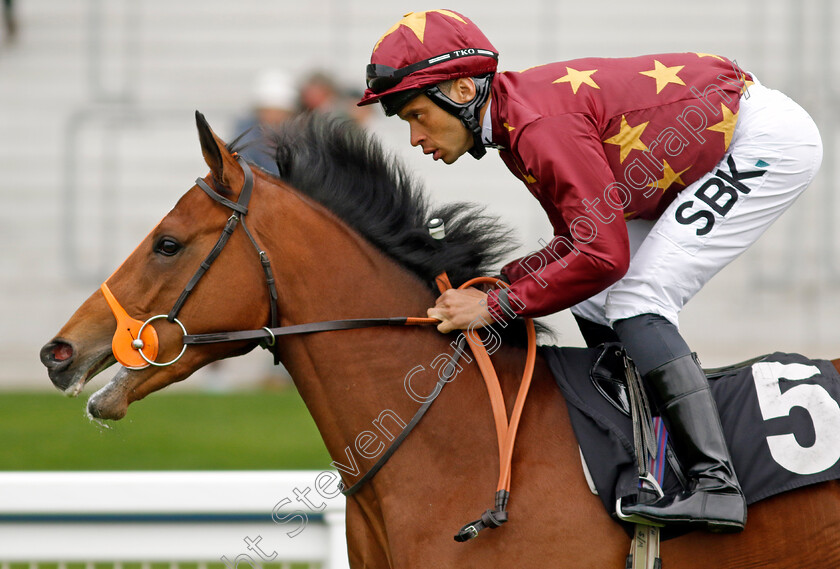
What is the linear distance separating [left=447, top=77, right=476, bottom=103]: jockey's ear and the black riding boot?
2.95 ft

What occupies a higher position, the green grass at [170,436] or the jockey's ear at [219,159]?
the jockey's ear at [219,159]

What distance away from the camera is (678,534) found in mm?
2445

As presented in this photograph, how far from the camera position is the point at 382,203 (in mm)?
2809

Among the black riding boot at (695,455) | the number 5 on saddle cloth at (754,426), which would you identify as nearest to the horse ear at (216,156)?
the number 5 on saddle cloth at (754,426)

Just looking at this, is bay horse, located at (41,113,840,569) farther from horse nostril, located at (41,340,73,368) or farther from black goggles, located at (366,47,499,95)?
black goggles, located at (366,47,499,95)

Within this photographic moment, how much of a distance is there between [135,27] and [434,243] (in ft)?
22.0

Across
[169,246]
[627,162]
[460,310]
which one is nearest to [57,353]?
[169,246]

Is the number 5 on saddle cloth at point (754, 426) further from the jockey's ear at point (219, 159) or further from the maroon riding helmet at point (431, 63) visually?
the jockey's ear at point (219, 159)

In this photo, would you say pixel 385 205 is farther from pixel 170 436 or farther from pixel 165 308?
pixel 170 436

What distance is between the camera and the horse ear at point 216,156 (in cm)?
257

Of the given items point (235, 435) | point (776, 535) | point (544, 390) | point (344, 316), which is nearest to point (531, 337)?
point (544, 390)

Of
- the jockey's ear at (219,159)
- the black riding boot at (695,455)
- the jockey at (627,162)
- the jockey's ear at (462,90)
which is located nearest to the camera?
the black riding boot at (695,455)

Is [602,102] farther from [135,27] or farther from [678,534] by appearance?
[135,27]

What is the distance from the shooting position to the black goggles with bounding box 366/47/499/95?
2.64 meters
